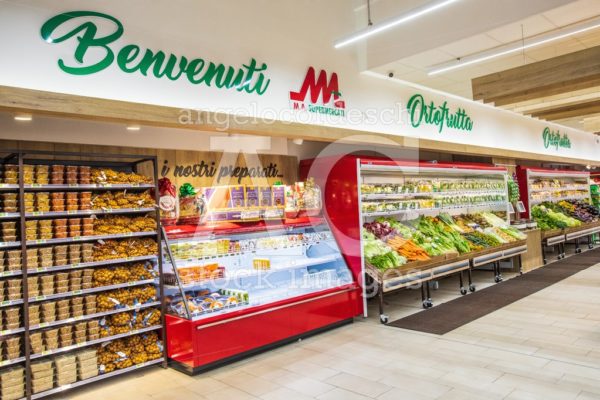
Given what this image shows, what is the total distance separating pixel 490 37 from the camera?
21.7ft

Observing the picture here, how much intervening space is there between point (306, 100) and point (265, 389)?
12.2 ft

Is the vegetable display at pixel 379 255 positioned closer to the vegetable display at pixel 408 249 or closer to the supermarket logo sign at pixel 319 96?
the vegetable display at pixel 408 249

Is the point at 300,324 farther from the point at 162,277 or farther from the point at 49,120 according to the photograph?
the point at 49,120

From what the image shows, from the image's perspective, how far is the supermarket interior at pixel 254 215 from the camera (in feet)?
12.6

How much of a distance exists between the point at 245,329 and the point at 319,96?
3344mm

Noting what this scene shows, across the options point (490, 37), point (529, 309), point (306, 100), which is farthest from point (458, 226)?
point (306, 100)

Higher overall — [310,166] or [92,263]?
[310,166]

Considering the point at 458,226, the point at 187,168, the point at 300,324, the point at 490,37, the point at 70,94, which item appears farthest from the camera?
the point at 458,226

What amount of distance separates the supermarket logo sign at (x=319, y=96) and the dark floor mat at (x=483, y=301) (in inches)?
122

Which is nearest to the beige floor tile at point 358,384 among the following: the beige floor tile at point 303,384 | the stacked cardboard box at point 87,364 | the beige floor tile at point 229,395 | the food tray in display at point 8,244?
the beige floor tile at point 303,384

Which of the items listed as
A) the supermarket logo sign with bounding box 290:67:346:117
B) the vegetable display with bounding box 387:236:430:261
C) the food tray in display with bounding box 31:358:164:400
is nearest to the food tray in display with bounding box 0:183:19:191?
the food tray in display with bounding box 31:358:164:400

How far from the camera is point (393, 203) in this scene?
721cm

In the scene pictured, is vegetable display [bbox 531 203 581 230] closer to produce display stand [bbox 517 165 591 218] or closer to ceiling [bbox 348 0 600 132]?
produce display stand [bbox 517 165 591 218]

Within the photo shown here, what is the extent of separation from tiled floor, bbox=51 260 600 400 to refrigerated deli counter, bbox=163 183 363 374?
0.23 m
